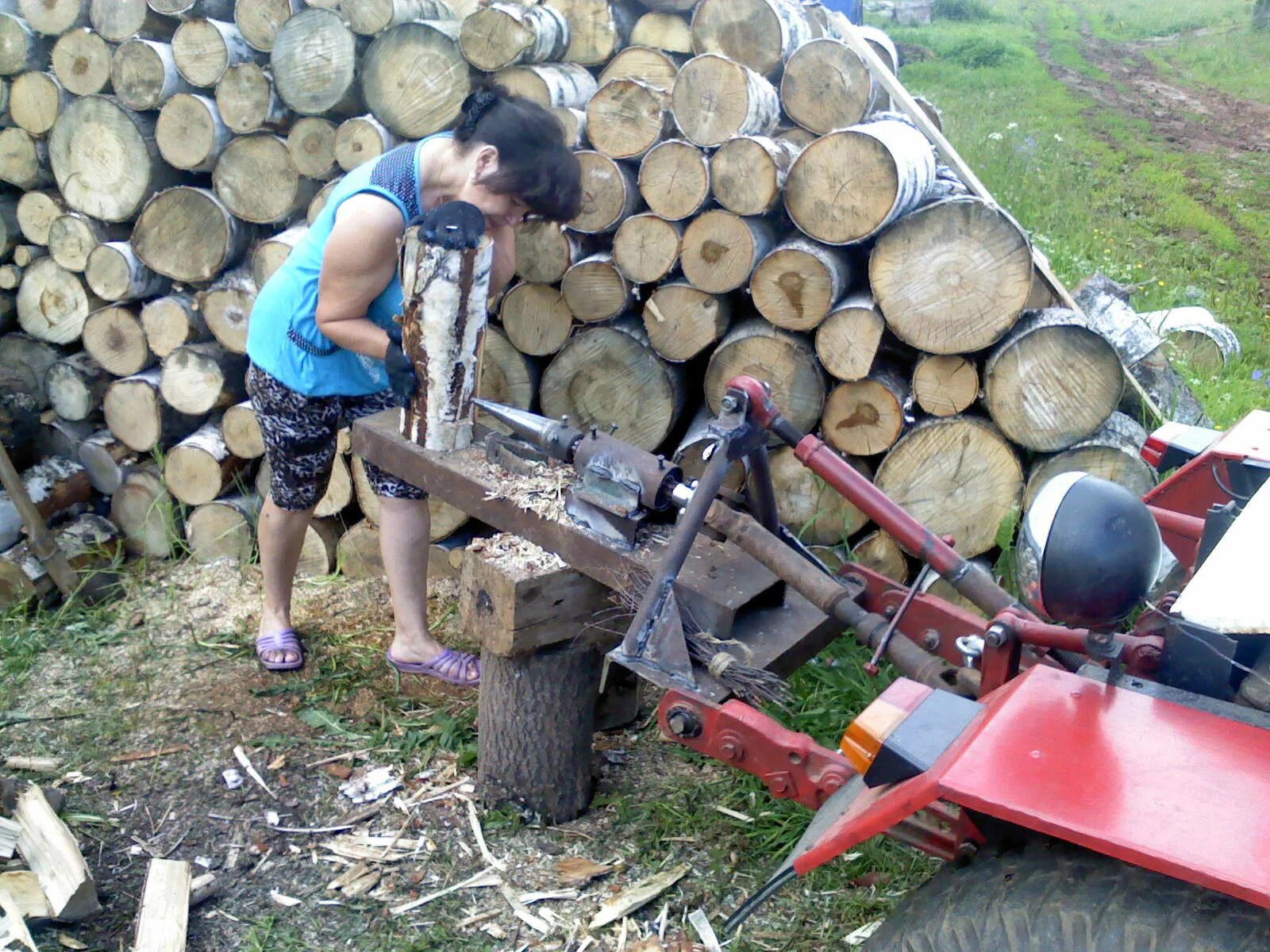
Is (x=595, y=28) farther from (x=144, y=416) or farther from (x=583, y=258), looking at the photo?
(x=144, y=416)

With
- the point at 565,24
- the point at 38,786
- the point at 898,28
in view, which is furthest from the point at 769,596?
the point at 898,28

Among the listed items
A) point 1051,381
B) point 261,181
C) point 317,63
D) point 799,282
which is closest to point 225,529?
point 261,181

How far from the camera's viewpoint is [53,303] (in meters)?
4.46

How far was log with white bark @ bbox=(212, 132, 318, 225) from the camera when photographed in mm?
3891

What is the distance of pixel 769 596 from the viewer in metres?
2.50

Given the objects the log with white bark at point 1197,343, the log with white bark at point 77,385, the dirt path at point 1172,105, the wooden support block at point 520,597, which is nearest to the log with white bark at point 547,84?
the wooden support block at point 520,597

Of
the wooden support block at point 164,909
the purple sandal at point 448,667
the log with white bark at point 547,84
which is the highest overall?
the log with white bark at point 547,84

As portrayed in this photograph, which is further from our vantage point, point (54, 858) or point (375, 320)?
point (375, 320)

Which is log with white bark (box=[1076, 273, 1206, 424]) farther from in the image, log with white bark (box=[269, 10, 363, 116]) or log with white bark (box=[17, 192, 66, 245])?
log with white bark (box=[17, 192, 66, 245])

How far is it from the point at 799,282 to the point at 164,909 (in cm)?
244

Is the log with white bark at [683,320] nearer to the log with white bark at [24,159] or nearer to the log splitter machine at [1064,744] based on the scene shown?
the log splitter machine at [1064,744]

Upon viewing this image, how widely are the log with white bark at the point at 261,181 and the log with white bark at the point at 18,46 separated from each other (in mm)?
1011

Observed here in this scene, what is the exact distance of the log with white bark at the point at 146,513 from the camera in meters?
4.47

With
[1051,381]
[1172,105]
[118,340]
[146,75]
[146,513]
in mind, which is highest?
[1172,105]
